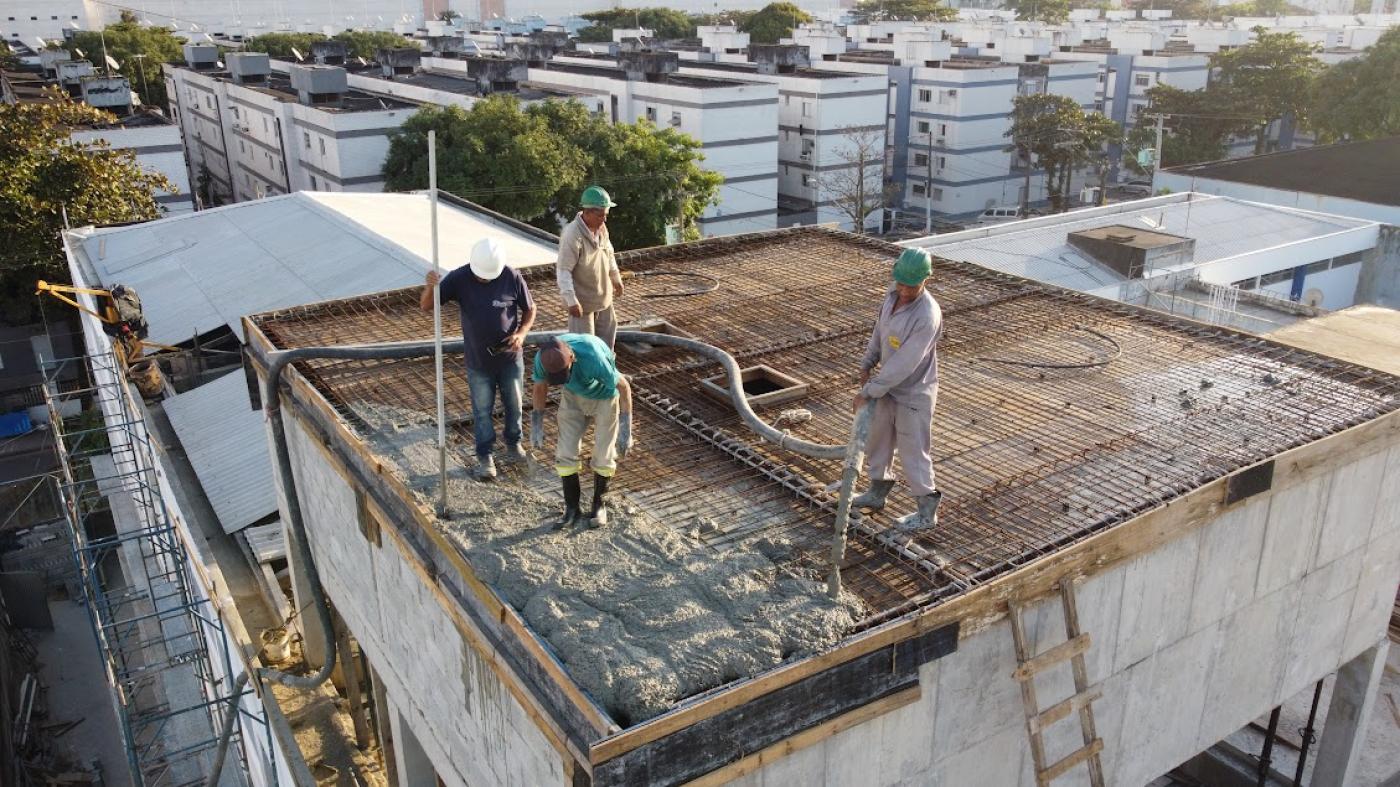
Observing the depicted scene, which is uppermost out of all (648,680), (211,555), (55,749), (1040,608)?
(648,680)

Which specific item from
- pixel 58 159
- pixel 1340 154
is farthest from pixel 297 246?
pixel 1340 154

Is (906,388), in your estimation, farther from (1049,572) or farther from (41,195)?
(41,195)

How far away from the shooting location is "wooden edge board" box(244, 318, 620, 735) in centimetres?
565

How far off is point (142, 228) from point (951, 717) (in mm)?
26661

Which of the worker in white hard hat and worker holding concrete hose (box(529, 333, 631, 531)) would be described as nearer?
worker holding concrete hose (box(529, 333, 631, 531))

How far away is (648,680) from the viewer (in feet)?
19.3

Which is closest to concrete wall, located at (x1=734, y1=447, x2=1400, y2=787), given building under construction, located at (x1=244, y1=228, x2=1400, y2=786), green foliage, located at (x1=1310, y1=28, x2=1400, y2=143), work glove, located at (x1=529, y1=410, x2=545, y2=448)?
building under construction, located at (x1=244, y1=228, x2=1400, y2=786)

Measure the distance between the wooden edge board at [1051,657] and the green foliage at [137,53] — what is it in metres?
72.3

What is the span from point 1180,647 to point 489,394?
6328mm

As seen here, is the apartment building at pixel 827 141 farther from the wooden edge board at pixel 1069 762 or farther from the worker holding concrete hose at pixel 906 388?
the wooden edge board at pixel 1069 762

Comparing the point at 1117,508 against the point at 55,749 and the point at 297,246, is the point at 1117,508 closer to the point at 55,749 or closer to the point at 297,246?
the point at 297,246

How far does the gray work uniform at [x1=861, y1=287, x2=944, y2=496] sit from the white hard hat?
2.97 m

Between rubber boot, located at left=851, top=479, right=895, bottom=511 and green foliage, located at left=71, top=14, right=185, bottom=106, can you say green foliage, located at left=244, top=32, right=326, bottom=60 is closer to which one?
green foliage, located at left=71, top=14, right=185, bottom=106

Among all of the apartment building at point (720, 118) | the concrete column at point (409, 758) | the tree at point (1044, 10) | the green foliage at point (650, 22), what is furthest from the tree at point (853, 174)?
the tree at point (1044, 10)
